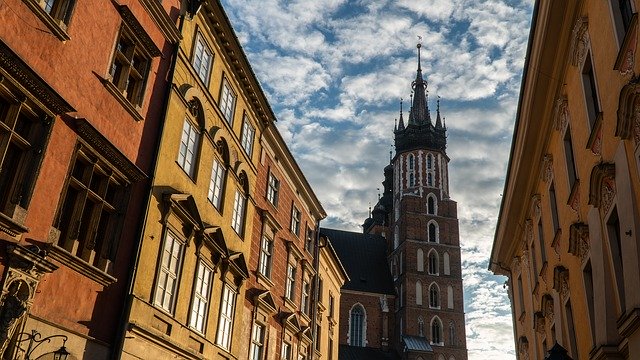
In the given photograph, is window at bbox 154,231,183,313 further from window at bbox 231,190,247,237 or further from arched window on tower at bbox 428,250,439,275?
arched window on tower at bbox 428,250,439,275

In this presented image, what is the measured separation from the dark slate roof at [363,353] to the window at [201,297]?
45.5 meters

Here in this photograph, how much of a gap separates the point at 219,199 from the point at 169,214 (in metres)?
3.64

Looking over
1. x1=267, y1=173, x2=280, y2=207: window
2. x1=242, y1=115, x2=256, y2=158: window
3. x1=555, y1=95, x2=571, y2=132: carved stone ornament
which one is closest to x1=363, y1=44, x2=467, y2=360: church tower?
x1=267, y1=173, x2=280, y2=207: window

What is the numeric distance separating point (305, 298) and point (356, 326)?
1542 inches

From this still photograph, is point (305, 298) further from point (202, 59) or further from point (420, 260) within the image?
point (420, 260)

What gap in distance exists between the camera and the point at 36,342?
8719 millimetres

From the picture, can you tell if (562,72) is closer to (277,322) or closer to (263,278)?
(263,278)

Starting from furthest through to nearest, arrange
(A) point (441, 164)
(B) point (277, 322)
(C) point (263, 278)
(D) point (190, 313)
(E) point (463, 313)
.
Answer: (A) point (441, 164) < (E) point (463, 313) < (B) point (277, 322) < (C) point (263, 278) < (D) point (190, 313)

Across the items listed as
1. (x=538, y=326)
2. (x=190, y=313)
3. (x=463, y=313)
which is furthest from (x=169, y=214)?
(x=463, y=313)

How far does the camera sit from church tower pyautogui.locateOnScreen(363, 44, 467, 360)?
6166 cm

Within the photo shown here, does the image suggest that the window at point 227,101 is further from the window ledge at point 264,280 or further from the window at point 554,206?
the window at point 554,206

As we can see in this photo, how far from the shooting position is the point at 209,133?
1595 cm

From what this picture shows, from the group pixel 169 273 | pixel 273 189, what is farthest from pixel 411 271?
pixel 169 273

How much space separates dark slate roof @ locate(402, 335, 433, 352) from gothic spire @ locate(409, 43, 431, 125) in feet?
94.0
